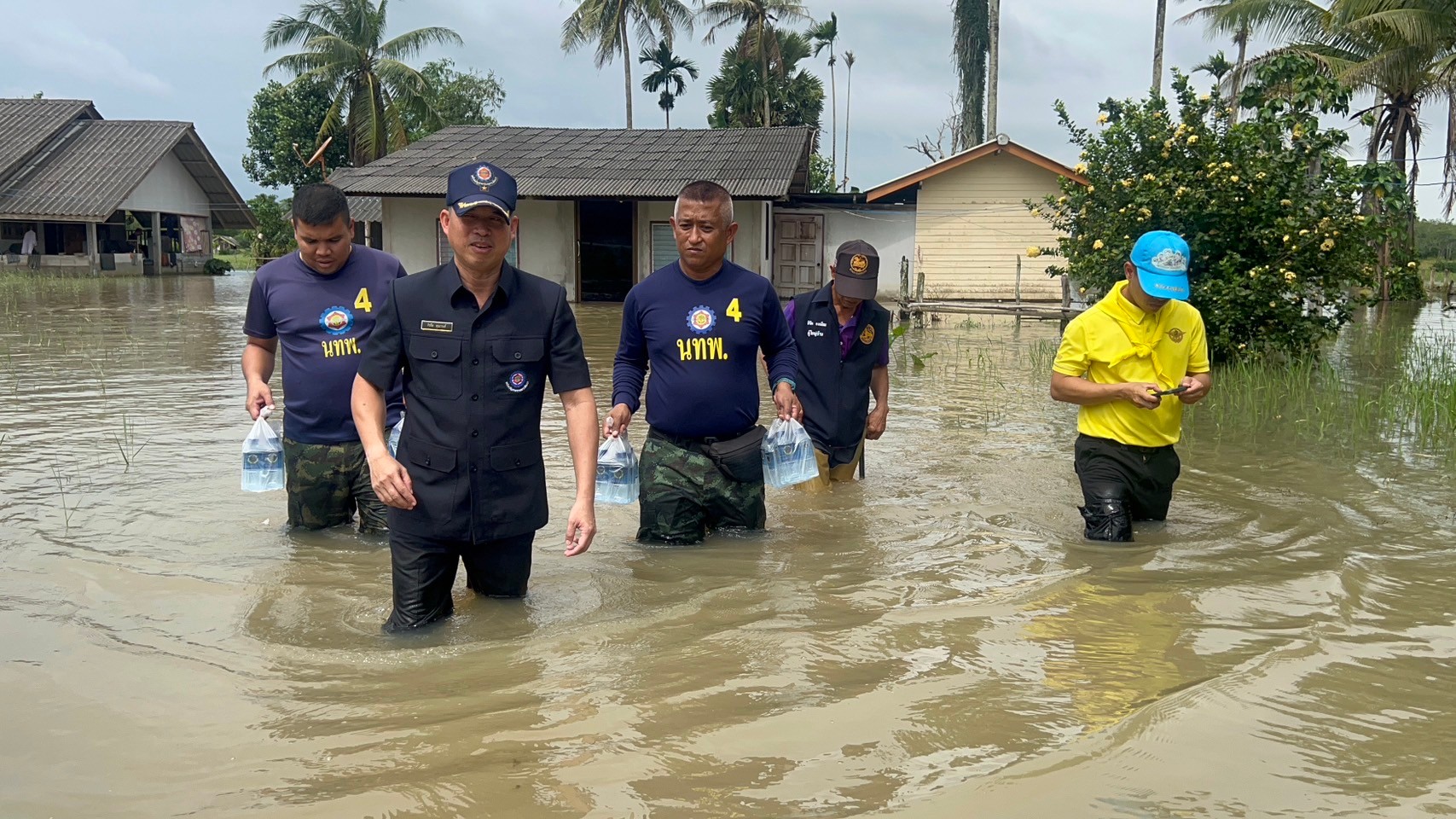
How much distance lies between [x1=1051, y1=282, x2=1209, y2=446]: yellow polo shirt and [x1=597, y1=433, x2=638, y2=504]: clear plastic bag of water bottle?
2.05 m

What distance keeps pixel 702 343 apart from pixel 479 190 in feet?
5.47

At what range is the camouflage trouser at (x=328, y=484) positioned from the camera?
5418mm

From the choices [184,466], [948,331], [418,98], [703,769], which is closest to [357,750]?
[703,769]

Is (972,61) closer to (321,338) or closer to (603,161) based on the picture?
(603,161)

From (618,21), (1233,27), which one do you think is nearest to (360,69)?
(618,21)

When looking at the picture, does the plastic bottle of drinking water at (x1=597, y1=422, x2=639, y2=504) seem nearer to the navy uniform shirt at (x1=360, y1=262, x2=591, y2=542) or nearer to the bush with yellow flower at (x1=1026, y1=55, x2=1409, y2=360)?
the navy uniform shirt at (x1=360, y1=262, x2=591, y2=542)

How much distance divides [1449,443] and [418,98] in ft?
107

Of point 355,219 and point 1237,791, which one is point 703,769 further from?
point 355,219

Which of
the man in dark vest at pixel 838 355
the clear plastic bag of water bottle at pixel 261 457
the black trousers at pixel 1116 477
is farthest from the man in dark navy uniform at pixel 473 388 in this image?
the black trousers at pixel 1116 477

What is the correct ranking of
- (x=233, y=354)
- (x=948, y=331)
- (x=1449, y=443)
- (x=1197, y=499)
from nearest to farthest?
1. (x=1197, y=499)
2. (x=1449, y=443)
3. (x=233, y=354)
4. (x=948, y=331)

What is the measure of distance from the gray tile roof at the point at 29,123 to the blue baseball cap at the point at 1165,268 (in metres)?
36.8

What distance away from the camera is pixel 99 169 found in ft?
113

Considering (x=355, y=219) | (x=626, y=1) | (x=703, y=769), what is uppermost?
(x=626, y=1)

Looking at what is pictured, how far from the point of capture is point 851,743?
3377 mm
